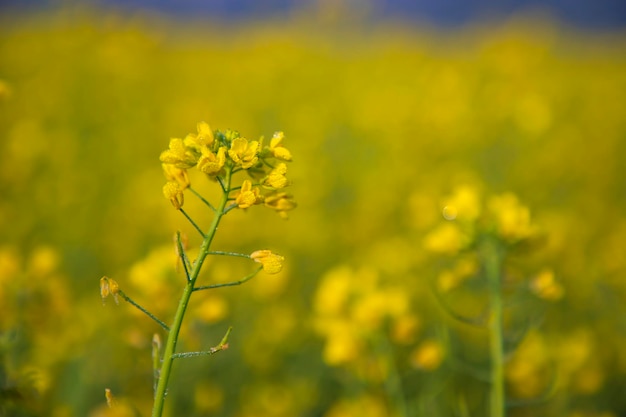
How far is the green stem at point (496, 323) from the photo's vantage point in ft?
5.92

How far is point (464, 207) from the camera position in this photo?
2039 millimetres

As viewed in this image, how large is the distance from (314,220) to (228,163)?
11.6 feet

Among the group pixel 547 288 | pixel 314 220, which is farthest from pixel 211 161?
pixel 314 220

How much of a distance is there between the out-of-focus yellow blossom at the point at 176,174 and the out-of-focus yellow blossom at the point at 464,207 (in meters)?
0.99

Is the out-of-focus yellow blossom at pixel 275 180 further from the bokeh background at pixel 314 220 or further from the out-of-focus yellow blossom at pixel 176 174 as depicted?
the bokeh background at pixel 314 220

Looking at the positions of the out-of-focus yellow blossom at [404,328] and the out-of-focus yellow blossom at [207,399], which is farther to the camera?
the out-of-focus yellow blossom at [207,399]

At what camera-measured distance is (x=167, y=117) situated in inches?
290

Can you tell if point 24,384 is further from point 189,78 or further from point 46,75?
point 189,78

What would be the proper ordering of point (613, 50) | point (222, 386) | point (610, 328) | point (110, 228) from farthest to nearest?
point (613, 50)
point (110, 228)
point (610, 328)
point (222, 386)

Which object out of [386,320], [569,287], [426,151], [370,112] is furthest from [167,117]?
[386,320]

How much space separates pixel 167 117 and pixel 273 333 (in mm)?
4765

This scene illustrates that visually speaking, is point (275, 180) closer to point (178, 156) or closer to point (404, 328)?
point (178, 156)

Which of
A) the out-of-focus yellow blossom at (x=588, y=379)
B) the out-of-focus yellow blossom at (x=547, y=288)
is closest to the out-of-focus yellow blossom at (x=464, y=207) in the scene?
the out-of-focus yellow blossom at (x=547, y=288)

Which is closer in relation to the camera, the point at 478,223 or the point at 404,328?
the point at 478,223
